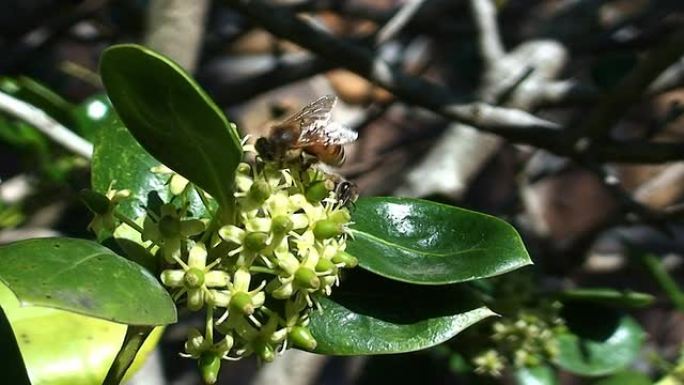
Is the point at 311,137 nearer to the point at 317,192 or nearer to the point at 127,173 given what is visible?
the point at 317,192

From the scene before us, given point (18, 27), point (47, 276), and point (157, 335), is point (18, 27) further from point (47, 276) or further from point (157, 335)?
point (47, 276)

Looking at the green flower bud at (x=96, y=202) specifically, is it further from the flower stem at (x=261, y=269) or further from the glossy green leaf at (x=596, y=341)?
the glossy green leaf at (x=596, y=341)

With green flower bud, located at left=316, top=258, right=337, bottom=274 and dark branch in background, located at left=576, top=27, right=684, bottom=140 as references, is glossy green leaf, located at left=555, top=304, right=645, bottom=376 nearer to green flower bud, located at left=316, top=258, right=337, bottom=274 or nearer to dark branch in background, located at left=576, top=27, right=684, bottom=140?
dark branch in background, located at left=576, top=27, right=684, bottom=140

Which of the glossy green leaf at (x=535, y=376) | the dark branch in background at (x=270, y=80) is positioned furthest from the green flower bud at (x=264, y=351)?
the dark branch in background at (x=270, y=80)

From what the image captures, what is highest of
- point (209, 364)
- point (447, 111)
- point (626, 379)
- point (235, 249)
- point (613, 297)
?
point (235, 249)

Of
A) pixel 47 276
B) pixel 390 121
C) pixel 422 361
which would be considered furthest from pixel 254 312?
pixel 390 121

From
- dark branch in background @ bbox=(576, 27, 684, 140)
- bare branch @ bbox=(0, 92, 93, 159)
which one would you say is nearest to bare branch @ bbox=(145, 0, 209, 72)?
bare branch @ bbox=(0, 92, 93, 159)

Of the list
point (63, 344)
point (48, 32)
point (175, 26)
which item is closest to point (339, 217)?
point (63, 344)
